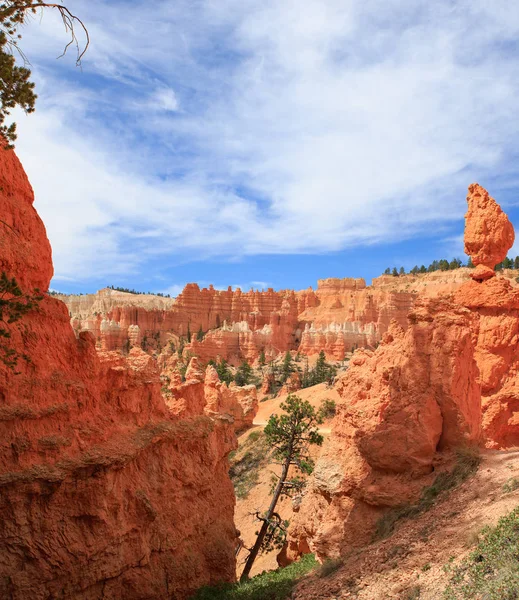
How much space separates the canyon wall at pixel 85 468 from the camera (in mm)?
7953

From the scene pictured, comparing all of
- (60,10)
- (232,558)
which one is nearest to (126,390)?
(232,558)

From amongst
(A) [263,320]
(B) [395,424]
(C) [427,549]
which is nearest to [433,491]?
(B) [395,424]

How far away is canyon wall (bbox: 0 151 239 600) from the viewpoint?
26.1ft

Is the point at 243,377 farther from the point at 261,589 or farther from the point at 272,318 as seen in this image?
the point at 261,589

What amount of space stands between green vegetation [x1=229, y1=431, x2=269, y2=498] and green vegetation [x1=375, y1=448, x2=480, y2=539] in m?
17.9

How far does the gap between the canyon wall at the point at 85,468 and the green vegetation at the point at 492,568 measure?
5717 millimetres

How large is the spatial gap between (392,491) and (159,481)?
4739 millimetres

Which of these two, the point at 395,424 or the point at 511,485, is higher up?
the point at 395,424

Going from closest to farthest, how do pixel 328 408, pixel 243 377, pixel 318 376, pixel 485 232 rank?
pixel 485 232, pixel 328 408, pixel 318 376, pixel 243 377

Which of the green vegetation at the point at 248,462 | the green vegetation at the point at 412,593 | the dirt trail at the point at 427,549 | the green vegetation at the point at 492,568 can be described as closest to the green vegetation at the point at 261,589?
the dirt trail at the point at 427,549

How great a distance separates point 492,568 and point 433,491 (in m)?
3.54

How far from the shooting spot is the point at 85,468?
860 cm

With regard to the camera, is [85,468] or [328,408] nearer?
[85,468]

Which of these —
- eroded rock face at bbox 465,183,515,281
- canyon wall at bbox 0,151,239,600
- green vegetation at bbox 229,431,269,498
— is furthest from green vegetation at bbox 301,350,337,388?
canyon wall at bbox 0,151,239,600
